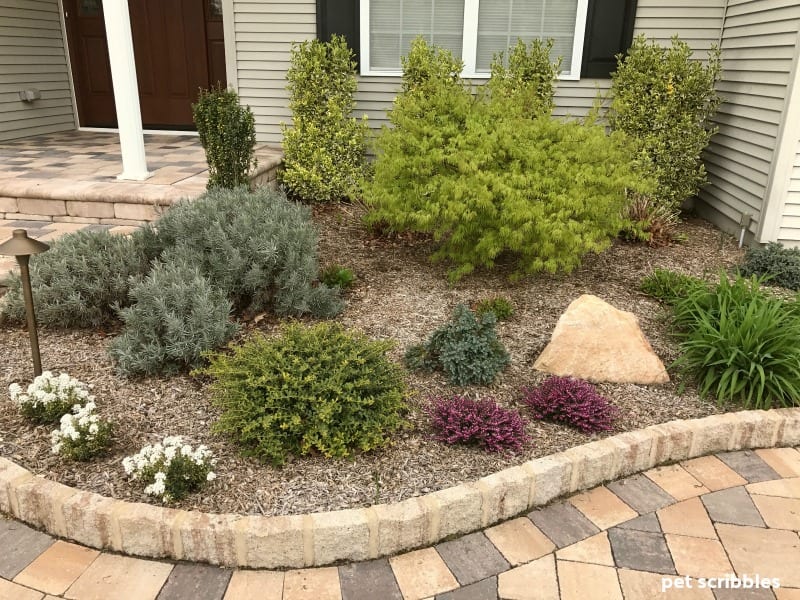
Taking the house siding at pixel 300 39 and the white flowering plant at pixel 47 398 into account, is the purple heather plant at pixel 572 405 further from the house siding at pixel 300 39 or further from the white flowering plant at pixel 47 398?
the house siding at pixel 300 39

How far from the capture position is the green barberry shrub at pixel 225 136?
4.82 metres

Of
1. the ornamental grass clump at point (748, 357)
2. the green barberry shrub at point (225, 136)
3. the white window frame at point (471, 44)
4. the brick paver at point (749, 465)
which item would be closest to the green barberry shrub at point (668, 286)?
the ornamental grass clump at point (748, 357)

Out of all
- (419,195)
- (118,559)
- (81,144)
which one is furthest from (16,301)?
(81,144)

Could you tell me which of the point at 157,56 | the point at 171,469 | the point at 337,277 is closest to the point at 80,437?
the point at 171,469

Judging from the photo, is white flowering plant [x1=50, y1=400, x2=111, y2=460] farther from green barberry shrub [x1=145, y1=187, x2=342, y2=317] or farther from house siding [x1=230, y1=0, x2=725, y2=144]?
house siding [x1=230, y1=0, x2=725, y2=144]

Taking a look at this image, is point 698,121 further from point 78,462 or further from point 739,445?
point 78,462

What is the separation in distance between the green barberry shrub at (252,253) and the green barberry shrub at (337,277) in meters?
0.24

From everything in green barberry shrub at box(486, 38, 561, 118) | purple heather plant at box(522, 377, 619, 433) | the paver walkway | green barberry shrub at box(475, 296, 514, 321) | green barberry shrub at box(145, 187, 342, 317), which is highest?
green barberry shrub at box(486, 38, 561, 118)

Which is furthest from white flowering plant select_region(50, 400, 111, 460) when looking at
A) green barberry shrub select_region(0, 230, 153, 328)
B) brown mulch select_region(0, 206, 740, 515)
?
green barberry shrub select_region(0, 230, 153, 328)

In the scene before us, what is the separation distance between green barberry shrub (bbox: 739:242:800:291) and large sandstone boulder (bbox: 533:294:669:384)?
171 cm

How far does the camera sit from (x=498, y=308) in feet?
12.6

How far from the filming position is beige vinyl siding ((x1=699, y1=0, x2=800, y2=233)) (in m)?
5.05

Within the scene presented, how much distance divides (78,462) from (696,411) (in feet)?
9.21

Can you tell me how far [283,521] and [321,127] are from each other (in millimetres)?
4638
